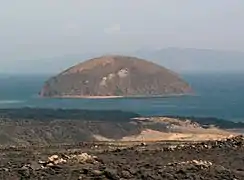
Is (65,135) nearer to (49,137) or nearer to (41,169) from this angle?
(49,137)

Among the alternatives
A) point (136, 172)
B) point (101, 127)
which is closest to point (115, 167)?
point (136, 172)

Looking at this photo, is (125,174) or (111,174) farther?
(125,174)

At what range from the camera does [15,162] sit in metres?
21.1

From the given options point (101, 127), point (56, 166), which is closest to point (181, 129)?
point (101, 127)

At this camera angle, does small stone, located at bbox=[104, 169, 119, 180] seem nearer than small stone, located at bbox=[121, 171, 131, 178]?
Yes

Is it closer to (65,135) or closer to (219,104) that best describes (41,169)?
(65,135)

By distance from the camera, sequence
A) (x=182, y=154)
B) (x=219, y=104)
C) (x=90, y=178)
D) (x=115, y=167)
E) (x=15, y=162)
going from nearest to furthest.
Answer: (x=90, y=178) < (x=115, y=167) < (x=15, y=162) < (x=182, y=154) < (x=219, y=104)

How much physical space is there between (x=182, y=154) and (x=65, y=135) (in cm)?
5107

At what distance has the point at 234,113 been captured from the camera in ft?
468

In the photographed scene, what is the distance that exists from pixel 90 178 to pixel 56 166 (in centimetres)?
206

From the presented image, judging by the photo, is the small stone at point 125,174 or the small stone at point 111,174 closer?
the small stone at point 111,174

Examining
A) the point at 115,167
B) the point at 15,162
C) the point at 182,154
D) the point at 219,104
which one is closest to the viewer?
the point at 115,167

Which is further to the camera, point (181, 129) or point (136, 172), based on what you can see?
point (181, 129)

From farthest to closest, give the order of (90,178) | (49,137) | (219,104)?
(219,104) → (49,137) → (90,178)
